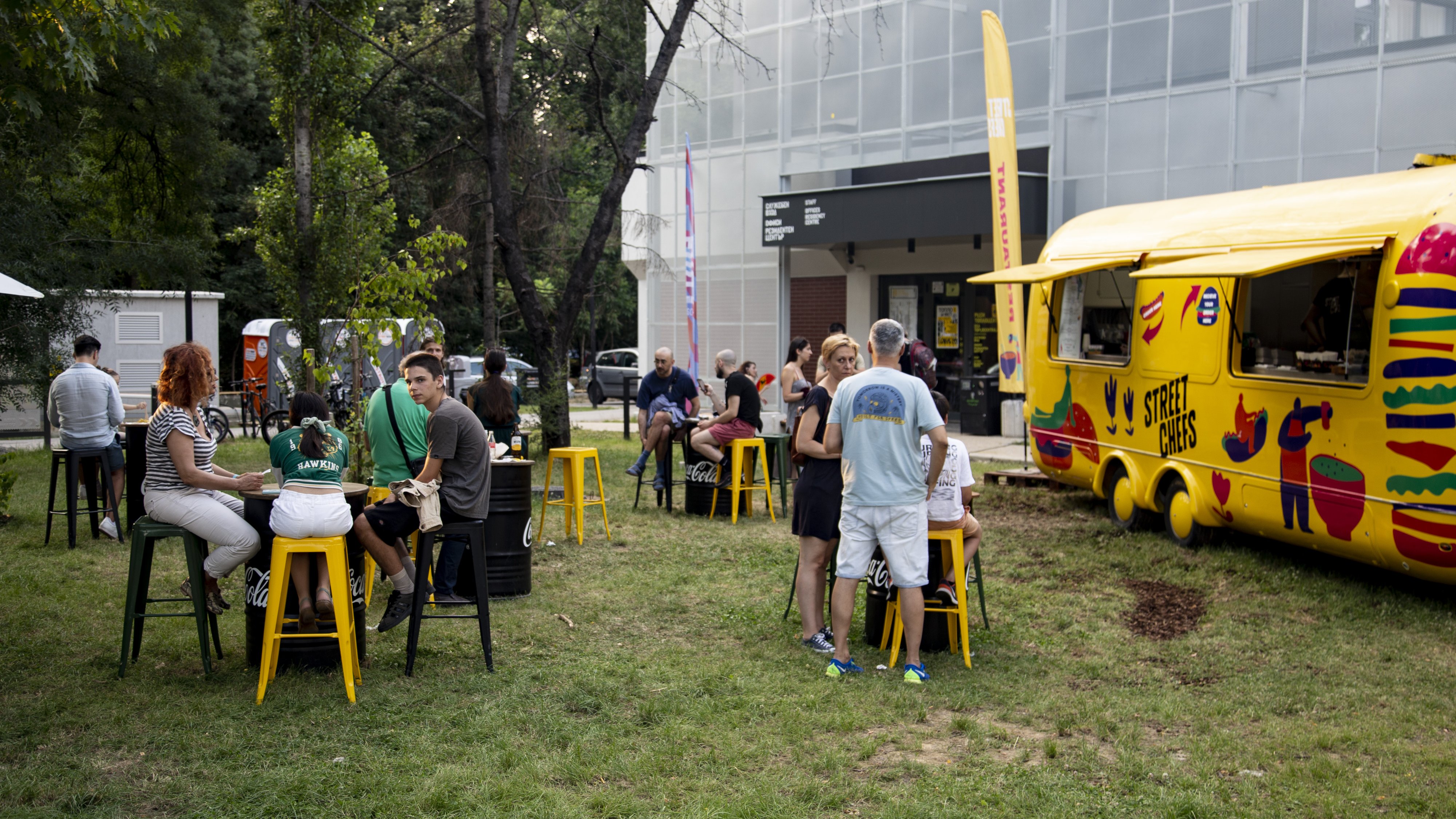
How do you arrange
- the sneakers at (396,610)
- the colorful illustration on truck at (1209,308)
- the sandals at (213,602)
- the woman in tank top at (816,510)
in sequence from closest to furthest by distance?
the sandals at (213,602), the woman in tank top at (816,510), the sneakers at (396,610), the colorful illustration on truck at (1209,308)

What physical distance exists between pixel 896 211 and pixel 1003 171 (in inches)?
124

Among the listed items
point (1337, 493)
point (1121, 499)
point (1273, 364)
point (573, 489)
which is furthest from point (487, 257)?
point (1337, 493)

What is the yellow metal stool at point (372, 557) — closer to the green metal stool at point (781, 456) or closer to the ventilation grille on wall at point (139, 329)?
the green metal stool at point (781, 456)

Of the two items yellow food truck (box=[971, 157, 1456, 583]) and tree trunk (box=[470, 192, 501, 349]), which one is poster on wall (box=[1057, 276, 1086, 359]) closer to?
yellow food truck (box=[971, 157, 1456, 583])

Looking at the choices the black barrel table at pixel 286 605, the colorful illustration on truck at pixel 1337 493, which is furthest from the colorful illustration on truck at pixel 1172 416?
the black barrel table at pixel 286 605

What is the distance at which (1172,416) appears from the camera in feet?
31.3

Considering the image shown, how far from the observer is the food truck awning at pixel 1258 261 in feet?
24.1

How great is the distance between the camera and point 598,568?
9062 millimetres

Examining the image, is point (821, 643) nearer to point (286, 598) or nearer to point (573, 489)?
point (286, 598)

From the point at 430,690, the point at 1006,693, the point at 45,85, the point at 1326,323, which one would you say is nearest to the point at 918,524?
the point at 1006,693

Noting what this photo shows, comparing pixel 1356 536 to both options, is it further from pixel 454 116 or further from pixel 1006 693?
pixel 454 116

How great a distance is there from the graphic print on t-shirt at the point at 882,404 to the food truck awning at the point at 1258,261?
3024 millimetres

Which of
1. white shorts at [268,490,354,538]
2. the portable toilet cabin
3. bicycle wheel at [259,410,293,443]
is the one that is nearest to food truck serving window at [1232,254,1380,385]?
white shorts at [268,490,354,538]

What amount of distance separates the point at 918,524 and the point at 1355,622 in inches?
131
